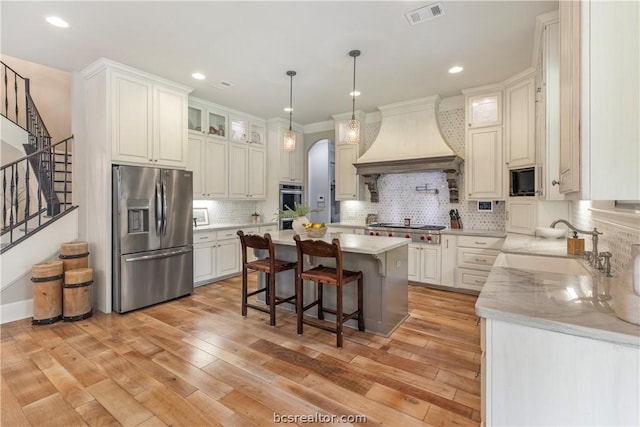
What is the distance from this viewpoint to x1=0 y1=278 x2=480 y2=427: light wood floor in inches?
72.6

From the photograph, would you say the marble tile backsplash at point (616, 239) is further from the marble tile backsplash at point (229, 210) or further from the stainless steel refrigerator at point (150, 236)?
the marble tile backsplash at point (229, 210)

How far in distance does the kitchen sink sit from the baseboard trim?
4644 mm

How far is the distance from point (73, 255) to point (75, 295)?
1.51 ft

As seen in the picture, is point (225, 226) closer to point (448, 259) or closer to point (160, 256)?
point (160, 256)

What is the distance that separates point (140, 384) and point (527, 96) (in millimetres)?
4850

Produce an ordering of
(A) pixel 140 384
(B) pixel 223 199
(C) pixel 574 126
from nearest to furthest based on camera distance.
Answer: (C) pixel 574 126 < (A) pixel 140 384 < (B) pixel 223 199

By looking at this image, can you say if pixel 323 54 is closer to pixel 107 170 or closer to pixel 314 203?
pixel 107 170

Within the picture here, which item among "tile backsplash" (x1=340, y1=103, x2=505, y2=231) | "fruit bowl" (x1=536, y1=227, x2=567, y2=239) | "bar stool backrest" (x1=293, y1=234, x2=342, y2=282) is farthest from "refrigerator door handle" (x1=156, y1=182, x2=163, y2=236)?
"fruit bowl" (x1=536, y1=227, x2=567, y2=239)

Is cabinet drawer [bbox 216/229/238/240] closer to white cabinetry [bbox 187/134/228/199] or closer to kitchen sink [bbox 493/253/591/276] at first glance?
white cabinetry [bbox 187/134/228/199]

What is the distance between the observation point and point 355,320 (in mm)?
3064

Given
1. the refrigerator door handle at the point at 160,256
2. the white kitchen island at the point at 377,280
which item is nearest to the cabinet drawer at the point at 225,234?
the refrigerator door handle at the point at 160,256

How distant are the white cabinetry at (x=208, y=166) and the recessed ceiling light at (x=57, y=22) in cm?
201

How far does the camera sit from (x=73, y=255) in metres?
3.38

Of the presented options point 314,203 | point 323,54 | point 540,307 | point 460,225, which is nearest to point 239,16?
point 323,54
